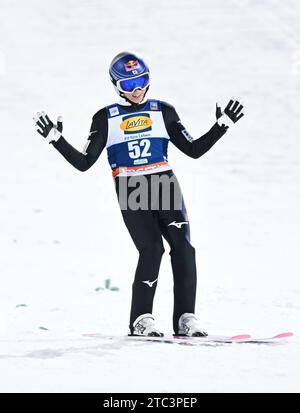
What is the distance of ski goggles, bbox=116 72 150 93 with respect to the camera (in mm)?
6418

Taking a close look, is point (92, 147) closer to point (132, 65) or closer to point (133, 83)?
point (133, 83)

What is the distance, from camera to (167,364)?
560cm

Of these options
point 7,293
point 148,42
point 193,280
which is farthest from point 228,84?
point 193,280

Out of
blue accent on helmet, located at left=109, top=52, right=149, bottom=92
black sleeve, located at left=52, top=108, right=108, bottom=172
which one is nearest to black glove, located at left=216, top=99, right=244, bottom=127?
blue accent on helmet, located at left=109, top=52, right=149, bottom=92

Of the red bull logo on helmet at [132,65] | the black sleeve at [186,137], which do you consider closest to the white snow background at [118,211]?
the black sleeve at [186,137]

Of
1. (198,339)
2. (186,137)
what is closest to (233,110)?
(186,137)

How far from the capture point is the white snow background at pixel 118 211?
5734mm

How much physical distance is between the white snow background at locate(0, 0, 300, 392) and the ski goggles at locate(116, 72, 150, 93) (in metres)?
1.77

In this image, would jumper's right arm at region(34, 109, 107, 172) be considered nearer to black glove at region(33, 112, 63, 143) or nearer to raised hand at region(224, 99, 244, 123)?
black glove at region(33, 112, 63, 143)

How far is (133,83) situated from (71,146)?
0.61 metres

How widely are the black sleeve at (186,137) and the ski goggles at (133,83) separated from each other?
0.22 meters

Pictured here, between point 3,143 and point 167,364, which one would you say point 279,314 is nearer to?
point 167,364

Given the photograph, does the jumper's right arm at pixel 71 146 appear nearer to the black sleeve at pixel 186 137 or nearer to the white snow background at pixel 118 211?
the black sleeve at pixel 186 137

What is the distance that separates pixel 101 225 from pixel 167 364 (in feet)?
28.2
